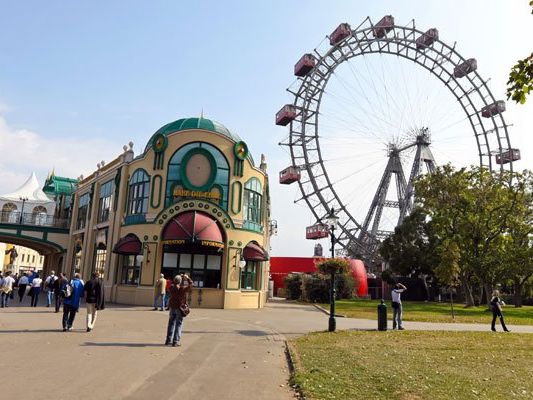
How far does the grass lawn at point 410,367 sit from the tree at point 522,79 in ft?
14.3

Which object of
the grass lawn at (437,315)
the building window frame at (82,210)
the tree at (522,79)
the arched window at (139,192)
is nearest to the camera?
the tree at (522,79)

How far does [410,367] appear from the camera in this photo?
9.76 metres

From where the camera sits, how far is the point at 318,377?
8438 mm

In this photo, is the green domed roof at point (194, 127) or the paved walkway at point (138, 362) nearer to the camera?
the paved walkway at point (138, 362)

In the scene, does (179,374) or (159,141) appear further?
(159,141)

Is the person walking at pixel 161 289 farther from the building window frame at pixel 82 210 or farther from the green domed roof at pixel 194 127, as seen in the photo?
the building window frame at pixel 82 210

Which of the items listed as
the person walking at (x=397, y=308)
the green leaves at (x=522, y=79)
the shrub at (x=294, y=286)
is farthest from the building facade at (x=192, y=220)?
the green leaves at (x=522, y=79)

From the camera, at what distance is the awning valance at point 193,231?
25.5 m

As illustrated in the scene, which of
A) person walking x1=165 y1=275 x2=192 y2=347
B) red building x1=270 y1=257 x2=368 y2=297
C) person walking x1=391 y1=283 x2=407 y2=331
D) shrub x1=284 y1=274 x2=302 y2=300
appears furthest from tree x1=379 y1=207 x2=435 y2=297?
person walking x1=165 y1=275 x2=192 y2=347

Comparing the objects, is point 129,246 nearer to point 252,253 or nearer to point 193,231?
point 193,231

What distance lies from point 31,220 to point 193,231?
22084 millimetres

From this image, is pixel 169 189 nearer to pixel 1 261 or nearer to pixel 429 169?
pixel 429 169

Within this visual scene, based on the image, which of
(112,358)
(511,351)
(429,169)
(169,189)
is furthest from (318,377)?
(429,169)

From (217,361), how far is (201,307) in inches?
643
